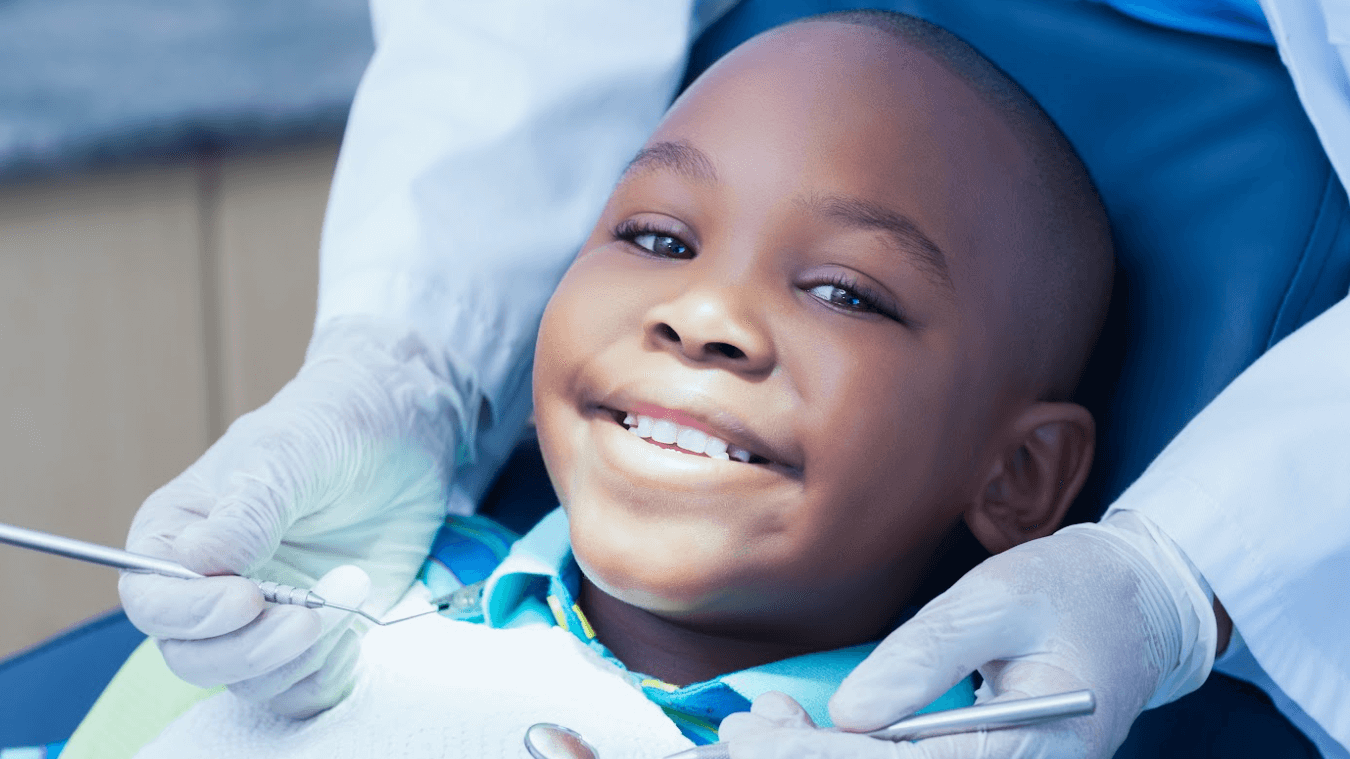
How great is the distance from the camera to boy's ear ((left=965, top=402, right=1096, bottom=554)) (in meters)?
0.95

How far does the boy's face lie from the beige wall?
4.11ft

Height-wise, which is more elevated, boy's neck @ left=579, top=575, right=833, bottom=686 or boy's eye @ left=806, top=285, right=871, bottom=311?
boy's eye @ left=806, top=285, right=871, bottom=311

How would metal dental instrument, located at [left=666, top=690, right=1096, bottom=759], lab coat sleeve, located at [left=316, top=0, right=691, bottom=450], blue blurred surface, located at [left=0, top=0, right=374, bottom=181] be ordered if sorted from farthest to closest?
blue blurred surface, located at [left=0, top=0, right=374, bottom=181], lab coat sleeve, located at [left=316, top=0, right=691, bottom=450], metal dental instrument, located at [left=666, top=690, right=1096, bottom=759]

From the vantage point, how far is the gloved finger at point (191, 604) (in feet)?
2.59

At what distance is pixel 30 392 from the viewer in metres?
1.93

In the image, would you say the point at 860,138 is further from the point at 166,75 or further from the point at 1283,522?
the point at 166,75

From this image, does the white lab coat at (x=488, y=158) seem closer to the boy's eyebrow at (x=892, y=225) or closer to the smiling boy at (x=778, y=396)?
the smiling boy at (x=778, y=396)

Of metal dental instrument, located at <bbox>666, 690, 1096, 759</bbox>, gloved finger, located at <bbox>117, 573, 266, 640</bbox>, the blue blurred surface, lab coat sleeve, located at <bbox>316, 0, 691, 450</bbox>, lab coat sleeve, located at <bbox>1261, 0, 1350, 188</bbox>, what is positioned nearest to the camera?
metal dental instrument, located at <bbox>666, 690, 1096, 759</bbox>

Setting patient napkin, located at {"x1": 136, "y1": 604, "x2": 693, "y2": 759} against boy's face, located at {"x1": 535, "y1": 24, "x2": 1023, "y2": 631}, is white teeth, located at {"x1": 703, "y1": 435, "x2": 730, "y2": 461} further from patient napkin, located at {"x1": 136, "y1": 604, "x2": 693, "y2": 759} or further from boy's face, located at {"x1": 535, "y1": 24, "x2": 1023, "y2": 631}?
patient napkin, located at {"x1": 136, "y1": 604, "x2": 693, "y2": 759}

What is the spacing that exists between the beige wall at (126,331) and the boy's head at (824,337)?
122cm

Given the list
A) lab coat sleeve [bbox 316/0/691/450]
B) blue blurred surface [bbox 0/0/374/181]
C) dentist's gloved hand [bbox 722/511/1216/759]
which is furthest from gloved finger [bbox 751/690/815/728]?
blue blurred surface [bbox 0/0/374/181]

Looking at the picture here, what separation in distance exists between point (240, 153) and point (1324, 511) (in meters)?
1.68

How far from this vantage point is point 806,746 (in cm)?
68

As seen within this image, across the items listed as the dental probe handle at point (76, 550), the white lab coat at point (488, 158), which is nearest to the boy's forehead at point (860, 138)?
the white lab coat at point (488, 158)
